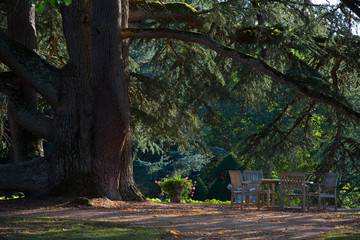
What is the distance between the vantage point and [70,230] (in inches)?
255

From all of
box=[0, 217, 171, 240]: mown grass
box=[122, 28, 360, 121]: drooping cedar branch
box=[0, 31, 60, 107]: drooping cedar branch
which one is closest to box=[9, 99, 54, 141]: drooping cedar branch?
box=[0, 31, 60, 107]: drooping cedar branch

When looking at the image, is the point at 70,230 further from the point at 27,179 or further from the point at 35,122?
the point at 35,122

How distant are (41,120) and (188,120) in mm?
4218

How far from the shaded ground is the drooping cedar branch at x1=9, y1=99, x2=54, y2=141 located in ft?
4.66

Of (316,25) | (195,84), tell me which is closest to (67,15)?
(195,84)

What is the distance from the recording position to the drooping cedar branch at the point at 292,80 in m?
8.64

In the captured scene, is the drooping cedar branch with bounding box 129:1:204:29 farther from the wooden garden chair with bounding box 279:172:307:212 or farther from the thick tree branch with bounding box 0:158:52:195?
the thick tree branch with bounding box 0:158:52:195

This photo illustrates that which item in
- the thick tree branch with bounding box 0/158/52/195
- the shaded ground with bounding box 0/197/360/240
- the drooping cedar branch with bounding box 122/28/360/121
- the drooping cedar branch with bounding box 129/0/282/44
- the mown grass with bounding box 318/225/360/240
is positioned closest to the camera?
the mown grass with bounding box 318/225/360/240

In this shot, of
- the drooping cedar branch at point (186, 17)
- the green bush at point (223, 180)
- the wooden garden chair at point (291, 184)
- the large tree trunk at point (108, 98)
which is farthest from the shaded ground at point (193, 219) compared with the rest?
the green bush at point (223, 180)

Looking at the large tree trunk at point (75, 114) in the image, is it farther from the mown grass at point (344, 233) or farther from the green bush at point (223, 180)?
the green bush at point (223, 180)

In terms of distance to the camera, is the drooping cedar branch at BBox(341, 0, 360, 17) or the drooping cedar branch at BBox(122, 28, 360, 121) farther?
the drooping cedar branch at BBox(122, 28, 360, 121)

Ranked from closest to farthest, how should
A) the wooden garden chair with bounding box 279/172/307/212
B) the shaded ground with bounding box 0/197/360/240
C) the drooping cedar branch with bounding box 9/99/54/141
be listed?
the shaded ground with bounding box 0/197/360/240 < the drooping cedar branch with bounding box 9/99/54/141 < the wooden garden chair with bounding box 279/172/307/212

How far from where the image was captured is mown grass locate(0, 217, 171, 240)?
235 inches

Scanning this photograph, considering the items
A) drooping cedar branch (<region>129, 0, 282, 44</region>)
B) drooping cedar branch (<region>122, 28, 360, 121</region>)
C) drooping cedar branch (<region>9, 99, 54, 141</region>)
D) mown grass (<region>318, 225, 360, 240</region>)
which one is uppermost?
drooping cedar branch (<region>129, 0, 282, 44</region>)
